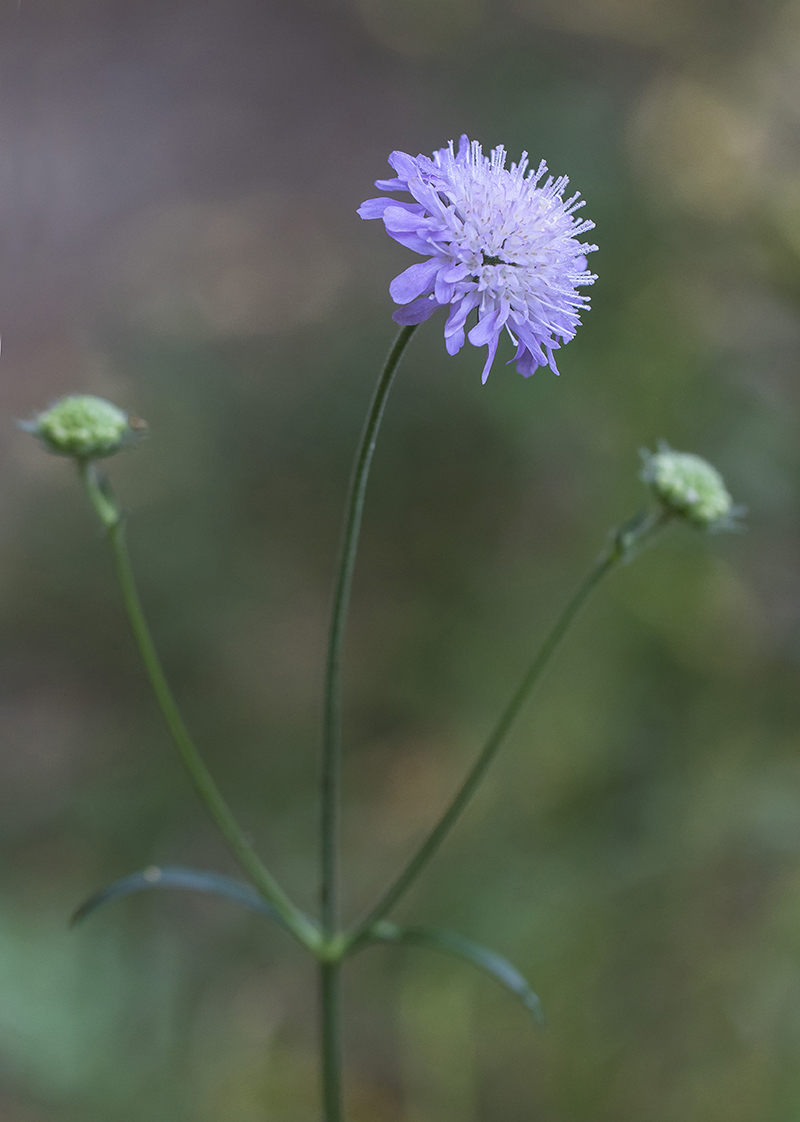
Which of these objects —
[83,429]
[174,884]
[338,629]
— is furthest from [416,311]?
[174,884]

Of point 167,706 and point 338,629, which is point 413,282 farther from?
point 167,706

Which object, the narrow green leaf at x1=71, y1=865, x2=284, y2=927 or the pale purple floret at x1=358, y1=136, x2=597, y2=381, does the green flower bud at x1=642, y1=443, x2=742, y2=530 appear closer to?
the pale purple floret at x1=358, y1=136, x2=597, y2=381

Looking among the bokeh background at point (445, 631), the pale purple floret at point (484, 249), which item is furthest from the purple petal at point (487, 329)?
the bokeh background at point (445, 631)

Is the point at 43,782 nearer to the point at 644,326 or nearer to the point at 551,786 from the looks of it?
the point at 551,786

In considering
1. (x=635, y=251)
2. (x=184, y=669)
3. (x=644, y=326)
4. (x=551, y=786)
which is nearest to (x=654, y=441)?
(x=644, y=326)

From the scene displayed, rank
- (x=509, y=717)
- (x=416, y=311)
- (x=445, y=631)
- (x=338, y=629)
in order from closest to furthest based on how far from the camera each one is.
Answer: (x=416, y=311) < (x=338, y=629) < (x=509, y=717) < (x=445, y=631)
